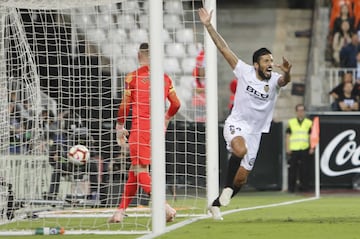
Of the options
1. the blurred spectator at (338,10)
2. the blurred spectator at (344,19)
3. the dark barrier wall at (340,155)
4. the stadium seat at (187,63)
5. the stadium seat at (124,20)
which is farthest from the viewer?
the blurred spectator at (338,10)

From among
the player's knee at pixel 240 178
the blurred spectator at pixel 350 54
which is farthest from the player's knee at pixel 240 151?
the blurred spectator at pixel 350 54

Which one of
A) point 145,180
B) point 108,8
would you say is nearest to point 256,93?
point 145,180

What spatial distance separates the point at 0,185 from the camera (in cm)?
1254

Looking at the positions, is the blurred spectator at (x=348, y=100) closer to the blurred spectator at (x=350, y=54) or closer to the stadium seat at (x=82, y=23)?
the blurred spectator at (x=350, y=54)

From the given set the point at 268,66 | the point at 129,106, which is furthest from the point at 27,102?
the point at 268,66

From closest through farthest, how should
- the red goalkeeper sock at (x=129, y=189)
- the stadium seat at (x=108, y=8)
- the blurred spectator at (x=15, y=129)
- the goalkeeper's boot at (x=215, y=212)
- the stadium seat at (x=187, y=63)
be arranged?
the goalkeeper's boot at (x=215, y=212) → the red goalkeeper sock at (x=129, y=189) → the stadium seat at (x=108, y=8) → the blurred spectator at (x=15, y=129) → the stadium seat at (x=187, y=63)

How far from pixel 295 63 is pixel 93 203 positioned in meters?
13.7

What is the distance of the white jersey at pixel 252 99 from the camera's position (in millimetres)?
11281

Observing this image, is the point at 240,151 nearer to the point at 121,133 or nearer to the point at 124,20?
the point at 121,133

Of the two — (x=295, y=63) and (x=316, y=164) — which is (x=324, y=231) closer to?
(x=316, y=164)

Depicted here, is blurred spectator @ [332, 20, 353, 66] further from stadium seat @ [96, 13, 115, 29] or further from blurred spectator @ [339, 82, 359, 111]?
stadium seat @ [96, 13, 115, 29]

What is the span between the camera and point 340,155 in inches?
822

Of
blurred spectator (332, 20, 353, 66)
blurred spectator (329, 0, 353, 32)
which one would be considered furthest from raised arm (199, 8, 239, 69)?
blurred spectator (329, 0, 353, 32)

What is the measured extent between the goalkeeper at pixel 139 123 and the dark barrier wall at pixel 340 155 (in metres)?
9.76
